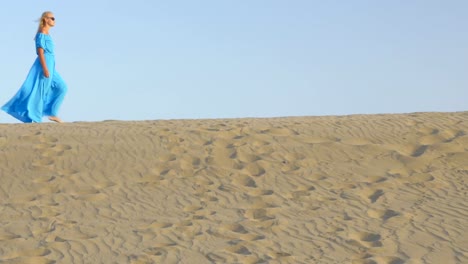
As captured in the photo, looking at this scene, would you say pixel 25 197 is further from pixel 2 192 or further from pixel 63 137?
pixel 63 137

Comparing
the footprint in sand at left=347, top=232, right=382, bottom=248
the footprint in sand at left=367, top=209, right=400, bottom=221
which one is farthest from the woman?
the footprint in sand at left=347, top=232, right=382, bottom=248

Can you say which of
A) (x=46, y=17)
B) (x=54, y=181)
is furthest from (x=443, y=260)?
(x=46, y=17)

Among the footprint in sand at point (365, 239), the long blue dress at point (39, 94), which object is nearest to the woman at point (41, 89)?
the long blue dress at point (39, 94)

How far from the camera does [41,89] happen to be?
13984mm

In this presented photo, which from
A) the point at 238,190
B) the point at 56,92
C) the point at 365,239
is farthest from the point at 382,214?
the point at 56,92

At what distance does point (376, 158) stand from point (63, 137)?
4245 millimetres

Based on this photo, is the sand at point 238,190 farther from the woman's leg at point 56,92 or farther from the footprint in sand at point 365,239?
the woman's leg at point 56,92

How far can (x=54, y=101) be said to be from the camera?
14.2m

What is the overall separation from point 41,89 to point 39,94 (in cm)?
8

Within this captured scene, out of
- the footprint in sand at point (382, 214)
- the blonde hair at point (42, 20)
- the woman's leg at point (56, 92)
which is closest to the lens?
the footprint in sand at point (382, 214)

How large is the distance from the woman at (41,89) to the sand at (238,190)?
455mm

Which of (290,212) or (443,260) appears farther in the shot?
(290,212)

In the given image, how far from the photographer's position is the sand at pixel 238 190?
31.2 feet

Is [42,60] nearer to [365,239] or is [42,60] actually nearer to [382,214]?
[382,214]
